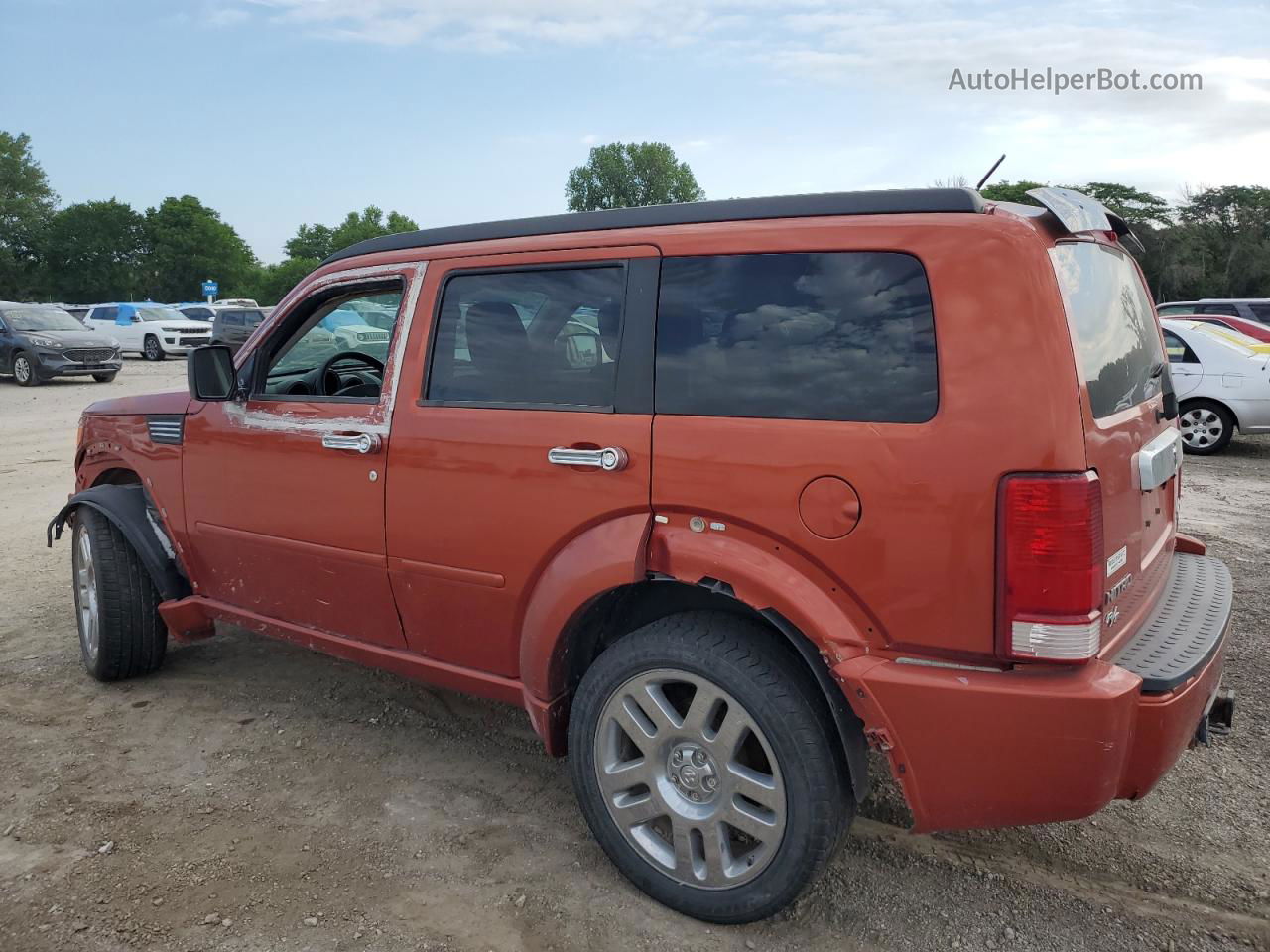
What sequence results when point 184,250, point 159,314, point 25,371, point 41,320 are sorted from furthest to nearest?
1. point 184,250
2. point 159,314
3. point 41,320
4. point 25,371

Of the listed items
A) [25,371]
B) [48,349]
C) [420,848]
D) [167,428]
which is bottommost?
[420,848]

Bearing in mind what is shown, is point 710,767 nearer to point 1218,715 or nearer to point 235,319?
point 1218,715

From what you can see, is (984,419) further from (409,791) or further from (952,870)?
(409,791)

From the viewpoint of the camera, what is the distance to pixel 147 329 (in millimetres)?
28641

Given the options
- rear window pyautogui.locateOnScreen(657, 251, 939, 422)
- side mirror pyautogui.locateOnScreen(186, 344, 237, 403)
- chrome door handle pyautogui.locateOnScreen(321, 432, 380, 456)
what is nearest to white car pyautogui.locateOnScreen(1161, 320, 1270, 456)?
rear window pyautogui.locateOnScreen(657, 251, 939, 422)

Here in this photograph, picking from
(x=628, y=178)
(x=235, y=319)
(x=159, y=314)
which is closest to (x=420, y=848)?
(x=235, y=319)

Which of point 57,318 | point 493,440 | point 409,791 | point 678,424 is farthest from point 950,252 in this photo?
point 57,318

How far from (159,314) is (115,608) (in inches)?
1151

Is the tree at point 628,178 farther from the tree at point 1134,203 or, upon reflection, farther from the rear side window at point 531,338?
the rear side window at point 531,338

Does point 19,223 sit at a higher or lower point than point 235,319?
higher

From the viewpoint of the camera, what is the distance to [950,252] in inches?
87.5

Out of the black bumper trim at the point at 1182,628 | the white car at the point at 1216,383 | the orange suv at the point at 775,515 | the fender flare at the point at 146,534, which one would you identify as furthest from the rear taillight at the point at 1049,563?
the white car at the point at 1216,383

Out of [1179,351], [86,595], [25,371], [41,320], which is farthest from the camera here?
[41,320]

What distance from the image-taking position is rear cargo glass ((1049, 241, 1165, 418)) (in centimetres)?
229
